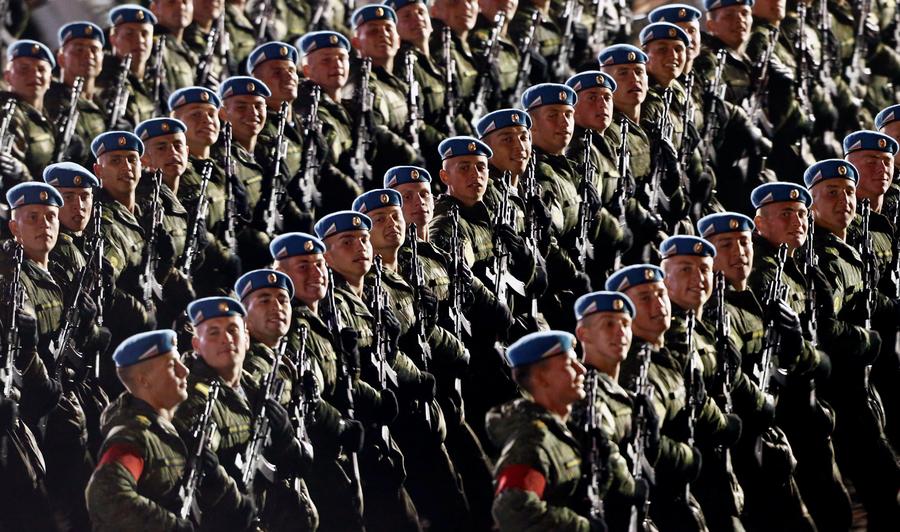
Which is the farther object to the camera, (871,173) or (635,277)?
(871,173)

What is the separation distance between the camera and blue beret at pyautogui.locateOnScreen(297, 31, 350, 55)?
559 inches

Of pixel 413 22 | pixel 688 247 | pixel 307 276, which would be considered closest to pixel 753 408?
pixel 688 247

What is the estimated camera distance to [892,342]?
13734 mm

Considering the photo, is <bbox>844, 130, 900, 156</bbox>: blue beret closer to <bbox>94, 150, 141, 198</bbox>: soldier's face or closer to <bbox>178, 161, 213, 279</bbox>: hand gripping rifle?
<bbox>178, 161, 213, 279</bbox>: hand gripping rifle

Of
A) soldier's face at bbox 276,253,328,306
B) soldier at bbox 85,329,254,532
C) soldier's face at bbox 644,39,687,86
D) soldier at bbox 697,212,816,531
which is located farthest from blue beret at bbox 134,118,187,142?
soldier's face at bbox 644,39,687,86

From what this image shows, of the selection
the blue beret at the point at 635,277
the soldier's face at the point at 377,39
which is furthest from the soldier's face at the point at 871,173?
the soldier's face at the point at 377,39

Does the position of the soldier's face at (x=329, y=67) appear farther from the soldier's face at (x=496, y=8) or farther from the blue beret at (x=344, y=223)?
the blue beret at (x=344, y=223)

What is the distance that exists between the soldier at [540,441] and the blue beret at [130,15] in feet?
15.5

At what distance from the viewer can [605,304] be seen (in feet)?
38.2

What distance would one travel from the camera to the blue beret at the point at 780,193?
13.4m

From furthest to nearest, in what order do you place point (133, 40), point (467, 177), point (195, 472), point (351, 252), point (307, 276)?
point (133, 40) < point (467, 177) < point (351, 252) < point (307, 276) < point (195, 472)

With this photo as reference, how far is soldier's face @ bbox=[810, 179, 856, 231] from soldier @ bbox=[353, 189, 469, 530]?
268 cm

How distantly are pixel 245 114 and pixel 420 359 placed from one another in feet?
7.45

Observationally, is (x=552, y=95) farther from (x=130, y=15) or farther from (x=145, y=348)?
(x=145, y=348)
